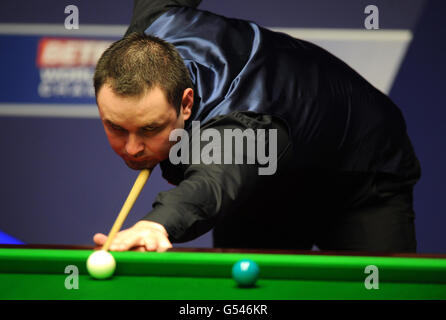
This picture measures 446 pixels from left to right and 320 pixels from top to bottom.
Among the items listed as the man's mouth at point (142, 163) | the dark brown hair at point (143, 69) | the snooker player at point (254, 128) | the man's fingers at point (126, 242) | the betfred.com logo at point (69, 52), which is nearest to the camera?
the man's fingers at point (126, 242)

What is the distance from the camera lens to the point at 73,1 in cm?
477

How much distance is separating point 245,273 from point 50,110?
3573 millimetres

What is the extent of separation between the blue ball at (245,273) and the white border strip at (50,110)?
3.39 meters

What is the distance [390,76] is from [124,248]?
3227mm

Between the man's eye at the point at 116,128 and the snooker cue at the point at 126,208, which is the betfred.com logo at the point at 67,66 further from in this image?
the man's eye at the point at 116,128

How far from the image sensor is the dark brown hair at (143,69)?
2.17 metres

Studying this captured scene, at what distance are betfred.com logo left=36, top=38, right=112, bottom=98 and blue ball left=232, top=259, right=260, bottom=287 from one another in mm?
3363

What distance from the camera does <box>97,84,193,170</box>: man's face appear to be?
219 centimetres

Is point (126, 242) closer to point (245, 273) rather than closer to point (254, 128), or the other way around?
point (245, 273)

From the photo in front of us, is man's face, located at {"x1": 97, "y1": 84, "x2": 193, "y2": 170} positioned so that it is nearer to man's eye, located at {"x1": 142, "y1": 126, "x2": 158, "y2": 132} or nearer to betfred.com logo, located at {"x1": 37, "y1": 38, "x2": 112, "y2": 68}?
man's eye, located at {"x1": 142, "y1": 126, "x2": 158, "y2": 132}

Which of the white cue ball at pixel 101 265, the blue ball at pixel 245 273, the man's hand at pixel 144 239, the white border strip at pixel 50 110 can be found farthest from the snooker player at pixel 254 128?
the white border strip at pixel 50 110

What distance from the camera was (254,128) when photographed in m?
2.17

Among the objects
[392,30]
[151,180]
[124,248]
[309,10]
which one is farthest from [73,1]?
[124,248]
